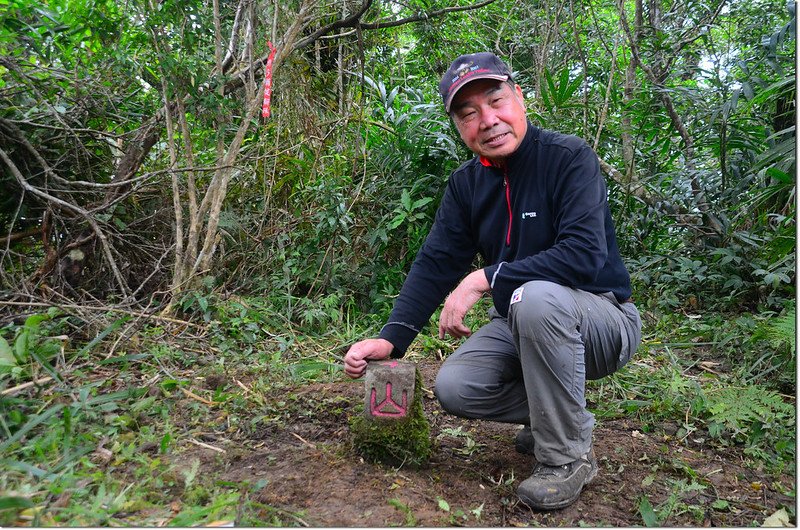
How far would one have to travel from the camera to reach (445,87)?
236 cm

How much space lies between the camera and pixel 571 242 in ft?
7.04

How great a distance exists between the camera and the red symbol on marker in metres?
2.31

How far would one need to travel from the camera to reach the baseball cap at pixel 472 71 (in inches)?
89.6

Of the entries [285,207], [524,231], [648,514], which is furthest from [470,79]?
[285,207]

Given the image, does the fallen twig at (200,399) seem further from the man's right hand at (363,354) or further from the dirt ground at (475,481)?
the man's right hand at (363,354)

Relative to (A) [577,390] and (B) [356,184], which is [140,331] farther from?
(A) [577,390]

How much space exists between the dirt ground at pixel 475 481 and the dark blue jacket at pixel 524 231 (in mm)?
474

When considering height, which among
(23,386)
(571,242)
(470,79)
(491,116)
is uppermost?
(470,79)

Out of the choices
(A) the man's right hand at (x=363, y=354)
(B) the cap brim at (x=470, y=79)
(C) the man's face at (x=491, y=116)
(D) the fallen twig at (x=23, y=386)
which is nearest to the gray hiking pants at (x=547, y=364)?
(A) the man's right hand at (x=363, y=354)

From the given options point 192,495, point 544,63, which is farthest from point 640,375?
point 544,63

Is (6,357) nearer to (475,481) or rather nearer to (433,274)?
(433,274)

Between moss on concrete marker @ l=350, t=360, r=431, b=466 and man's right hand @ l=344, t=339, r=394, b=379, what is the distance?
0.15 feet

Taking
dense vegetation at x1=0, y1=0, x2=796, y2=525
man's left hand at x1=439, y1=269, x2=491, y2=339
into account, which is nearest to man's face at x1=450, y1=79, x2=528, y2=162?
man's left hand at x1=439, y1=269, x2=491, y2=339

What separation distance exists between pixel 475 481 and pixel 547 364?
1.74 ft
